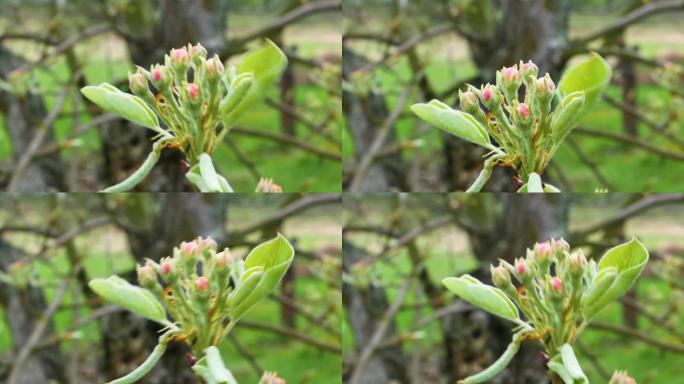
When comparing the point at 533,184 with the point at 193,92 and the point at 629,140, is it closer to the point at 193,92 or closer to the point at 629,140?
the point at 193,92

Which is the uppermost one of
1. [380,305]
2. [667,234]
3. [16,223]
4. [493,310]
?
[493,310]

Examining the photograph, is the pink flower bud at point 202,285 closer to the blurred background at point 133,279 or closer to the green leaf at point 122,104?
the green leaf at point 122,104

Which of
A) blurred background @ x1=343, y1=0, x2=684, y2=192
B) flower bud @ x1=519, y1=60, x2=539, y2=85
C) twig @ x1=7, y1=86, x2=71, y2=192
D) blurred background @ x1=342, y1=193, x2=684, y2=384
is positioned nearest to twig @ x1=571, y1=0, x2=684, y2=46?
blurred background @ x1=343, y1=0, x2=684, y2=192

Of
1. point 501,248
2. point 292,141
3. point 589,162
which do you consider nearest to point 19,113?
point 292,141

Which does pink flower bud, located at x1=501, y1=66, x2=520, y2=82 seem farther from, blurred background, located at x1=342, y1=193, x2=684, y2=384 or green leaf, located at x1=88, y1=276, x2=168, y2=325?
blurred background, located at x1=342, y1=193, x2=684, y2=384

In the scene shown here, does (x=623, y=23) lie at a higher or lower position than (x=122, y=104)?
lower

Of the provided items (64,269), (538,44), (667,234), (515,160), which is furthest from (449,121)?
(667,234)

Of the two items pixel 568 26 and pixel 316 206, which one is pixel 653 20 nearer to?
pixel 568 26
